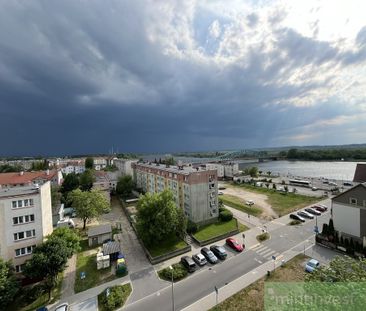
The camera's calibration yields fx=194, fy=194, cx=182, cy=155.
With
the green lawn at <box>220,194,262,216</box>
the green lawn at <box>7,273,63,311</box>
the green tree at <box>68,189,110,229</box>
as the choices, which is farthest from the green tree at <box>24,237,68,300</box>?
the green lawn at <box>220,194,262,216</box>

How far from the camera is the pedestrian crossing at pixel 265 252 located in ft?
81.8

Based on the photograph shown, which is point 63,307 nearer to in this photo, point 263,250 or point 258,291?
point 258,291

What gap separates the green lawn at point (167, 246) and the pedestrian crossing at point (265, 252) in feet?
33.2

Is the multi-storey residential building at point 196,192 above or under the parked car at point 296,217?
above

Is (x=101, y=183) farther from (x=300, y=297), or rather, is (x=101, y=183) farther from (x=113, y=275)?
(x=300, y=297)

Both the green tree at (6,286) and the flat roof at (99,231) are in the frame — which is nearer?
the green tree at (6,286)

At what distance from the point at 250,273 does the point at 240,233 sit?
10.4 metres

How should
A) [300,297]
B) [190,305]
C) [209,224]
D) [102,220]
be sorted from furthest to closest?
[102,220]
[209,224]
[190,305]
[300,297]

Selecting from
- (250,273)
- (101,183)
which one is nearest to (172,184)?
(250,273)

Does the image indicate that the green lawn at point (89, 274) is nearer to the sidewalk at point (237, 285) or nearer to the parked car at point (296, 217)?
the sidewalk at point (237, 285)

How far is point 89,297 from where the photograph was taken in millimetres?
19484

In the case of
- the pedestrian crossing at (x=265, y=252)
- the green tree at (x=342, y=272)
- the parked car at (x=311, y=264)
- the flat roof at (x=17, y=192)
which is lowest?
the pedestrian crossing at (x=265, y=252)

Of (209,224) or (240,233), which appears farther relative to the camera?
(209,224)

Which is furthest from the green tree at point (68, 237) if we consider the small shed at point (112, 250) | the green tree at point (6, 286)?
the green tree at point (6, 286)
